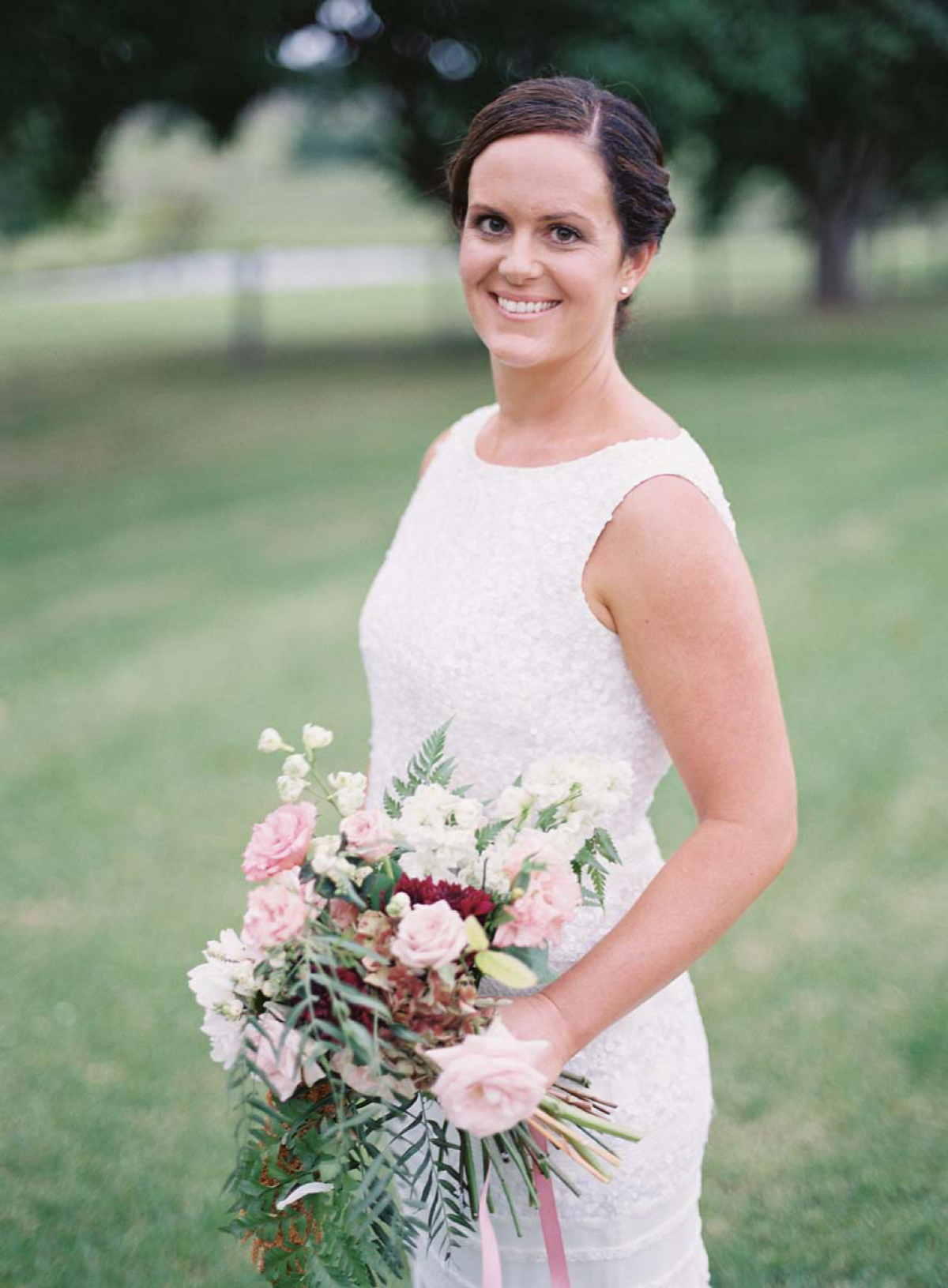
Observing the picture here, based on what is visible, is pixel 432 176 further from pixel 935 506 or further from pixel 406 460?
pixel 935 506

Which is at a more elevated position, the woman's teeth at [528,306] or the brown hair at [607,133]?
the brown hair at [607,133]

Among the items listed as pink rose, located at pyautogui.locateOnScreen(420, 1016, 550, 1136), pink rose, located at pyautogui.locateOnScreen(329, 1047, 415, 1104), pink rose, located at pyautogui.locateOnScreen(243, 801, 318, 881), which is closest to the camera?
pink rose, located at pyautogui.locateOnScreen(420, 1016, 550, 1136)

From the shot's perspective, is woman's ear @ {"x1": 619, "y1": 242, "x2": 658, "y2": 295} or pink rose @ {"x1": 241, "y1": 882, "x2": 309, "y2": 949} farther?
woman's ear @ {"x1": 619, "y1": 242, "x2": 658, "y2": 295}

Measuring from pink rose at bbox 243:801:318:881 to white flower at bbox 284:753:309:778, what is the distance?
5 centimetres

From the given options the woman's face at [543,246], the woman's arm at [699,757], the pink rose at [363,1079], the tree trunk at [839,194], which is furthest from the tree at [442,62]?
the pink rose at [363,1079]

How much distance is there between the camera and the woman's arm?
6.02 ft

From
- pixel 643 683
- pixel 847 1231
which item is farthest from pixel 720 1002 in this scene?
pixel 643 683

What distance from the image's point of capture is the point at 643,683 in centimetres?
192

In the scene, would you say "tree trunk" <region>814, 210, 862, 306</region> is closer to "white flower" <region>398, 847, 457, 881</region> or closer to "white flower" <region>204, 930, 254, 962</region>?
"white flower" <region>398, 847, 457, 881</region>

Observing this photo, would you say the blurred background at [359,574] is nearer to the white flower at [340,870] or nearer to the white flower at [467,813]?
the white flower at [467,813]

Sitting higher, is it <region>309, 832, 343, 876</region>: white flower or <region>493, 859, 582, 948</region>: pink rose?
<region>309, 832, 343, 876</region>: white flower

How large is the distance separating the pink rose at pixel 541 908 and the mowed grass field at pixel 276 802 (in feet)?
4.29

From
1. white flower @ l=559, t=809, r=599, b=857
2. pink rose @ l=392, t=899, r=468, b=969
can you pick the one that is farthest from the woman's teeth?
pink rose @ l=392, t=899, r=468, b=969

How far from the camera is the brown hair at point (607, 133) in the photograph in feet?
6.61
